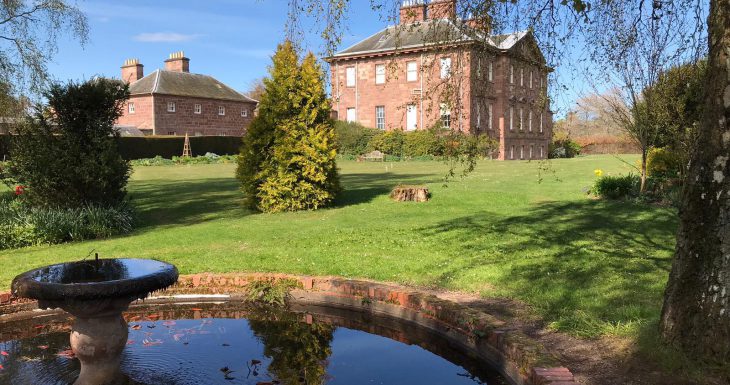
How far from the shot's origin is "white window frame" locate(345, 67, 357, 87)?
138 feet

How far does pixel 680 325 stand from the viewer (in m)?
3.87

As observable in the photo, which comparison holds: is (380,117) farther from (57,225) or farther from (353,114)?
(57,225)

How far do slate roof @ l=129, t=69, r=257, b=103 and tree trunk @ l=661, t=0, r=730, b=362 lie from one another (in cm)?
4867

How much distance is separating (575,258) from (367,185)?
11295 millimetres

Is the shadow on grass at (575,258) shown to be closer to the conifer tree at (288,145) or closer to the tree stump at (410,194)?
the tree stump at (410,194)

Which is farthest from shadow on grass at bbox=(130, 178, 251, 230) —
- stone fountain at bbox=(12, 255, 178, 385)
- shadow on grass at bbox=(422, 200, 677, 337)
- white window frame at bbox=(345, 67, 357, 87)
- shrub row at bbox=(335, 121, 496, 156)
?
white window frame at bbox=(345, 67, 357, 87)

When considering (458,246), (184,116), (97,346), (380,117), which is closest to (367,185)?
(458,246)

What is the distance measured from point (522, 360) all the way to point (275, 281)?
326 centimetres

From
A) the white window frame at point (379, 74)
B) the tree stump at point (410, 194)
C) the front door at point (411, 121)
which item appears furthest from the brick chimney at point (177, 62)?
the tree stump at point (410, 194)

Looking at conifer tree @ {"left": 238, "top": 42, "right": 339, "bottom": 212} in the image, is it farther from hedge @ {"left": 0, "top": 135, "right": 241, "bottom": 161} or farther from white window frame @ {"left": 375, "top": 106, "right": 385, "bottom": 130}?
white window frame @ {"left": 375, "top": 106, "right": 385, "bottom": 130}

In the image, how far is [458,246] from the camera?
331 inches

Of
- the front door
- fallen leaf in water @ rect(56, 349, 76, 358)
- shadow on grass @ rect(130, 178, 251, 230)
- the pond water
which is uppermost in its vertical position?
the front door

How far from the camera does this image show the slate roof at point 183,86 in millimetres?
48531

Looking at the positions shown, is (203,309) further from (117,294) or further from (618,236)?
(618,236)
